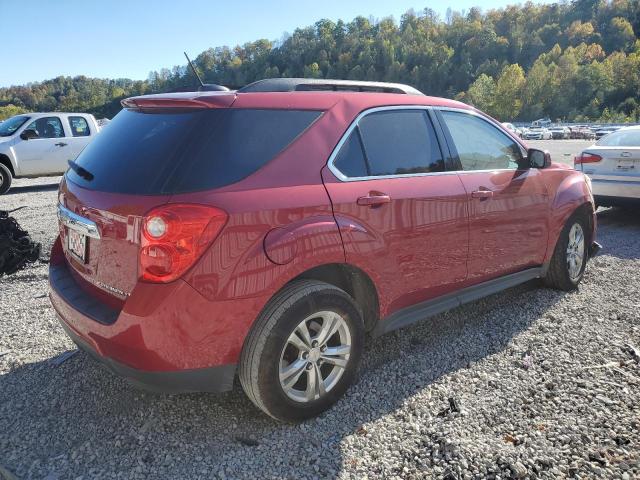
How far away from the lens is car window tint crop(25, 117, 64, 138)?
509 inches

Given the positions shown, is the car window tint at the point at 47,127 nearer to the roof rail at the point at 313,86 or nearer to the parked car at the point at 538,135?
the roof rail at the point at 313,86

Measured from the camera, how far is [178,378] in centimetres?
231

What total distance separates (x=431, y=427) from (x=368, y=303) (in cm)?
76

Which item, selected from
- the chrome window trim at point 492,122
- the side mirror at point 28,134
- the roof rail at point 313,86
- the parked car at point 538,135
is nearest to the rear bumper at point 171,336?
the roof rail at point 313,86

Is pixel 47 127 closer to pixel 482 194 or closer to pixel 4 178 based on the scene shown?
pixel 4 178

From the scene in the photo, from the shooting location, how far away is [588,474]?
2303 mm

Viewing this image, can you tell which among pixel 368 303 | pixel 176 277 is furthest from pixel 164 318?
pixel 368 303

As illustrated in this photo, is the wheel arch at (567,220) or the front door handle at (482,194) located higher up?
the front door handle at (482,194)

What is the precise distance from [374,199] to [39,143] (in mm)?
12648

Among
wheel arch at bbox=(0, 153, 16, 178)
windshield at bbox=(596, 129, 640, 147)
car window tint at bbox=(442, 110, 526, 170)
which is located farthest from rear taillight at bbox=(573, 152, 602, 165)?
wheel arch at bbox=(0, 153, 16, 178)

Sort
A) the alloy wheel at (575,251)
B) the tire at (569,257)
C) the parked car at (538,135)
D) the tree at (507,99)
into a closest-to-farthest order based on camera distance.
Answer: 1. the tire at (569,257)
2. the alloy wheel at (575,251)
3. the parked car at (538,135)
4. the tree at (507,99)

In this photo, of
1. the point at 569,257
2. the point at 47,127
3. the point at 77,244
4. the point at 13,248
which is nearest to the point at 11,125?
the point at 47,127

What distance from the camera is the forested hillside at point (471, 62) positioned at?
121m

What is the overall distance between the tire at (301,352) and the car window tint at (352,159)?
0.65 meters
